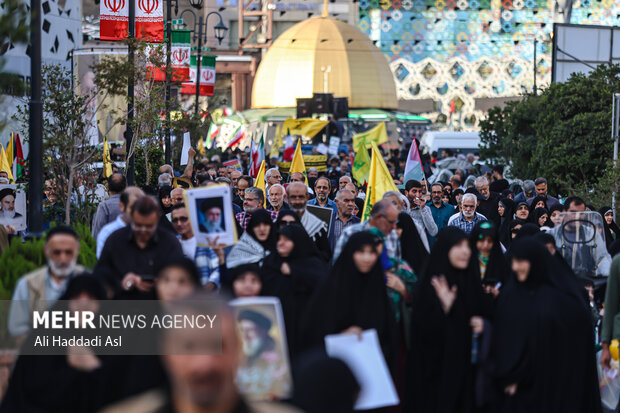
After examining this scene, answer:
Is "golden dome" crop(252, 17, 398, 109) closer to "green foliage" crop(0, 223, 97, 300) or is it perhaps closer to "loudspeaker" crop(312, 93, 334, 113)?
"loudspeaker" crop(312, 93, 334, 113)

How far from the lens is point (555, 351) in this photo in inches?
264

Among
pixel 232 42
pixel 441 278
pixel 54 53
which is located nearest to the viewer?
pixel 441 278

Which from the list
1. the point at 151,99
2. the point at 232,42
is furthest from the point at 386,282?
the point at 232,42

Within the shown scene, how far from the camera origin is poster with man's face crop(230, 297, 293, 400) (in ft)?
17.4

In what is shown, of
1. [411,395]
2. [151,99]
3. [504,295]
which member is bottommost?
[411,395]

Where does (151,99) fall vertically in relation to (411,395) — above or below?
above

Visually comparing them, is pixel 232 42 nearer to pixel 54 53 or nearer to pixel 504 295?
pixel 54 53

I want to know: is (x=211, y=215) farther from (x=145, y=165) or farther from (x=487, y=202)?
(x=145, y=165)

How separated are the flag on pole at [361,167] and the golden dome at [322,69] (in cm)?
4404

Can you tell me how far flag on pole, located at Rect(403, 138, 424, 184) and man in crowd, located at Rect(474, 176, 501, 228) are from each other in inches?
36.0

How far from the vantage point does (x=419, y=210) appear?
1218cm

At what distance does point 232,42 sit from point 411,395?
234ft

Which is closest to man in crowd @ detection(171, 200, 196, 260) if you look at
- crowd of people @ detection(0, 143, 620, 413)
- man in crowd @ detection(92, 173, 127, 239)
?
crowd of people @ detection(0, 143, 620, 413)

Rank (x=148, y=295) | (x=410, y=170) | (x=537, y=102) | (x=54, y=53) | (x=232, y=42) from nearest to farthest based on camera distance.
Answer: (x=148, y=295)
(x=410, y=170)
(x=537, y=102)
(x=54, y=53)
(x=232, y=42)
